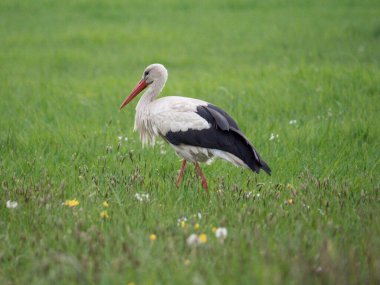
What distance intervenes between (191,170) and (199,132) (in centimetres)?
51

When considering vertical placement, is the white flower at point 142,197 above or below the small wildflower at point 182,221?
below

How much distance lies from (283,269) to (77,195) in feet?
5.97

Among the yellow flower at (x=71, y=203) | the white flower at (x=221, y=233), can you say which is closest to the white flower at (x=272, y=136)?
the yellow flower at (x=71, y=203)

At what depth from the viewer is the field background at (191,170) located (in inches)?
110

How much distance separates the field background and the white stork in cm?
19

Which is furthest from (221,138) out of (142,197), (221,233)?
(221,233)

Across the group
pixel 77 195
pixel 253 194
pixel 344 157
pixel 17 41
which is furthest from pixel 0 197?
pixel 17 41

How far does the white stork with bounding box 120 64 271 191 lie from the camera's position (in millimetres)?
4445

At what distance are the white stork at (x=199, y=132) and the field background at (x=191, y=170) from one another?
0.19 meters

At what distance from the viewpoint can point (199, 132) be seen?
4.61 meters

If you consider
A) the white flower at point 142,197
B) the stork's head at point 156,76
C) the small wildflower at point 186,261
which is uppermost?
the stork's head at point 156,76

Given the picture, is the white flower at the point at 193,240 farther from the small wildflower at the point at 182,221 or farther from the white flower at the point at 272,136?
the white flower at the point at 272,136

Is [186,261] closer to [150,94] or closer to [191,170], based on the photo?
[191,170]

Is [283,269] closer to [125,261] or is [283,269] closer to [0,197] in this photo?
[125,261]
